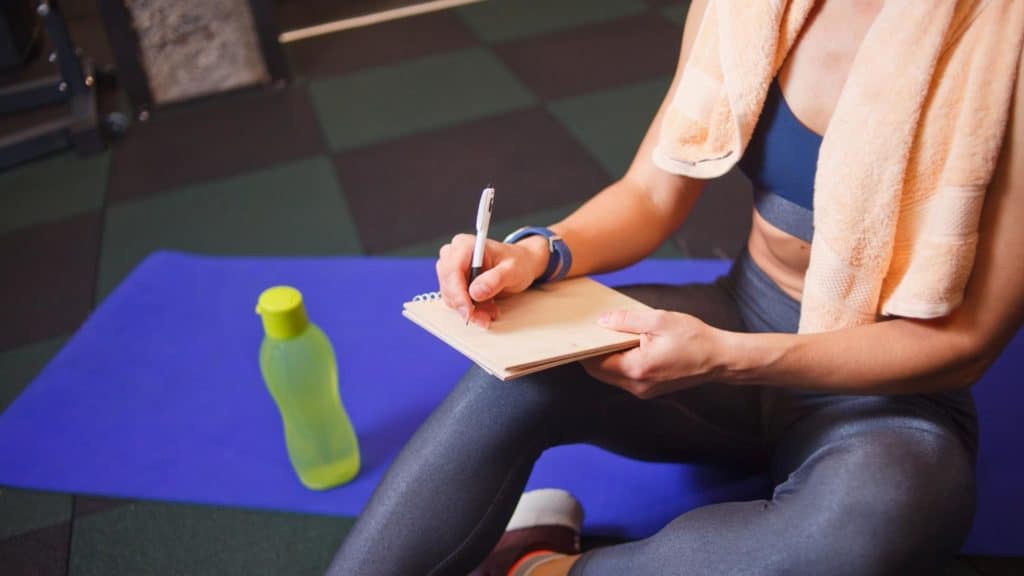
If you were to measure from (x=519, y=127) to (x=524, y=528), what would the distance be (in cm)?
144

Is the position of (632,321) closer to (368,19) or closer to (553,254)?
(553,254)

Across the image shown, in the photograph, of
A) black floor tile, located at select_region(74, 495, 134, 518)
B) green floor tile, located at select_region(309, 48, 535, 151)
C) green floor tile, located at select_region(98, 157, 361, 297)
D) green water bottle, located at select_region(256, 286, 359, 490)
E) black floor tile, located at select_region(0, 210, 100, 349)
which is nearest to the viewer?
green water bottle, located at select_region(256, 286, 359, 490)

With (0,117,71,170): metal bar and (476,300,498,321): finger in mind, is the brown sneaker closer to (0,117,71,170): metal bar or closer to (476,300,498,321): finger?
(476,300,498,321): finger

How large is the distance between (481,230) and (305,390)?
0.53m

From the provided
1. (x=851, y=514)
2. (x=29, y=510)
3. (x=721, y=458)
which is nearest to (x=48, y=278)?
(x=29, y=510)

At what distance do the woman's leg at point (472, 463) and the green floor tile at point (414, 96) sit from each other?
61.9 inches

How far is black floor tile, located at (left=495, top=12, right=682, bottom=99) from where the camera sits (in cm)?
255

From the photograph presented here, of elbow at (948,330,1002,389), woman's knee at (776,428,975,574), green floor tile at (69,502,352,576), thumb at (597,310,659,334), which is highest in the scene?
thumb at (597,310,659,334)

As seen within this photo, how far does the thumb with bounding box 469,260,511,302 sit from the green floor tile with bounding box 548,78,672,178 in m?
1.30

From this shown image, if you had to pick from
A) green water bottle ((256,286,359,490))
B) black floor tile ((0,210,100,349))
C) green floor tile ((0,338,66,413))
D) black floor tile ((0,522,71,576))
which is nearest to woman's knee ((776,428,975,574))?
green water bottle ((256,286,359,490))

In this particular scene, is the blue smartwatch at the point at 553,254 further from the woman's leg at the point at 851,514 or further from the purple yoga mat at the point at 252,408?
the purple yoga mat at the point at 252,408

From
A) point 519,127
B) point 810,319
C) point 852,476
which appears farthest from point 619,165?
point 852,476

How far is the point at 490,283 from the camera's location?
0.87 meters

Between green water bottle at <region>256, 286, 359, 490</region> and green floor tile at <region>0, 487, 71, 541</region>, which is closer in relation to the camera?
green water bottle at <region>256, 286, 359, 490</region>
